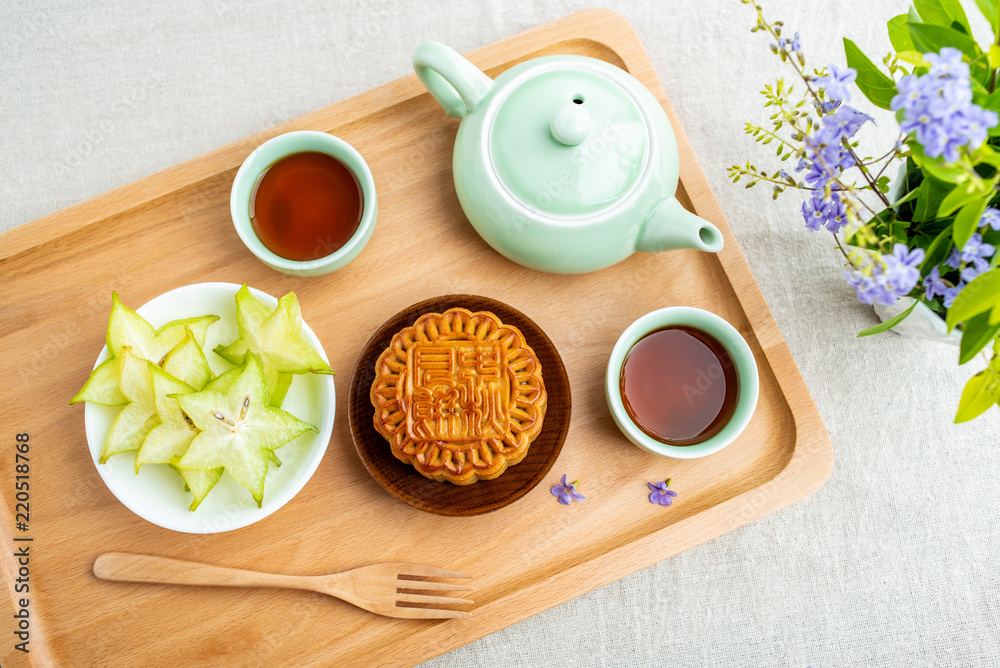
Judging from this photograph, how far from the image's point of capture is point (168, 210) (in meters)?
1.16

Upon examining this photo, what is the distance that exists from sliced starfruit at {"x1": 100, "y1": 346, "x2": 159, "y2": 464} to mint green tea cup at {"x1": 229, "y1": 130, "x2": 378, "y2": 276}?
0.26 meters

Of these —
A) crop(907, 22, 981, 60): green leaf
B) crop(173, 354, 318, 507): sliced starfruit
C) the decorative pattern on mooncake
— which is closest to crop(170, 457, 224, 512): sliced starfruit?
crop(173, 354, 318, 507): sliced starfruit

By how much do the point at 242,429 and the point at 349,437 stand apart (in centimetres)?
21

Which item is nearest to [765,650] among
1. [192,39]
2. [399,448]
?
[399,448]

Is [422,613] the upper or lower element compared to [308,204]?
lower

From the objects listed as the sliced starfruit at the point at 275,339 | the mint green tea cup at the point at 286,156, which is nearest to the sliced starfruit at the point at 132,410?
the sliced starfruit at the point at 275,339

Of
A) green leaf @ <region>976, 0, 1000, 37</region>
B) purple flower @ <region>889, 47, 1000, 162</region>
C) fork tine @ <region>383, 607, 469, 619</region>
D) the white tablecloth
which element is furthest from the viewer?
the white tablecloth

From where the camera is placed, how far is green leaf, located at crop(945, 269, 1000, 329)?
673 millimetres

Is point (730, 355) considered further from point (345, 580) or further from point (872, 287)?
point (345, 580)

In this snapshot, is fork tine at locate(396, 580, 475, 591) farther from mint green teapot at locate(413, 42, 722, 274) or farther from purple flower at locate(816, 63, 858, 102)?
purple flower at locate(816, 63, 858, 102)

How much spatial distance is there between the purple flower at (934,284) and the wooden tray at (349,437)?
1.06 feet

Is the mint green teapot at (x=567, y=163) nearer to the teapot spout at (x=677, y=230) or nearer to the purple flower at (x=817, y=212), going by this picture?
the teapot spout at (x=677, y=230)

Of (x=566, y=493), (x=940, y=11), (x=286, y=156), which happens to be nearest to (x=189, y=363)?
(x=286, y=156)

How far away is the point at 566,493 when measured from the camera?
1.09 metres
